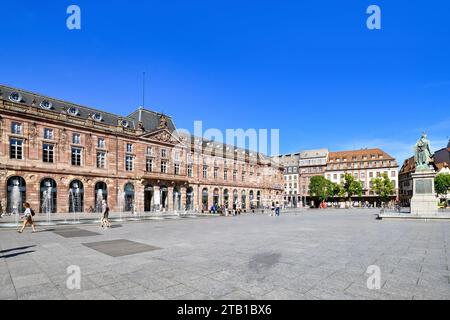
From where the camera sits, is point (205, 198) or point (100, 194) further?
point (205, 198)

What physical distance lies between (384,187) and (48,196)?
284 feet

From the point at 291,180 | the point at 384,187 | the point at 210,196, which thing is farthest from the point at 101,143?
the point at 384,187

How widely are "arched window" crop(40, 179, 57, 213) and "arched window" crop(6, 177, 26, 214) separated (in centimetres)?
217

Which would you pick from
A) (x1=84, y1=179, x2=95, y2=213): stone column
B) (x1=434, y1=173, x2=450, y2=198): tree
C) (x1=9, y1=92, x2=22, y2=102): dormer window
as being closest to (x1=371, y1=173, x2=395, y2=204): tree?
(x1=434, y1=173, x2=450, y2=198): tree

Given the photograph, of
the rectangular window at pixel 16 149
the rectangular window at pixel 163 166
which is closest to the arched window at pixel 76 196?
the rectangular window at pixel 16 149

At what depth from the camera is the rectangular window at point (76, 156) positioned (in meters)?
40.4

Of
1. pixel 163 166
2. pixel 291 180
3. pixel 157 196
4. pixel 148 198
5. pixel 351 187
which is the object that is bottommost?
pixel 351 187

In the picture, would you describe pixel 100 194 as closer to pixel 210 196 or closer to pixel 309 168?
pixel 210 196

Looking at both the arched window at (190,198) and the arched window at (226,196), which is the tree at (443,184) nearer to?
the arched window at (226,196)

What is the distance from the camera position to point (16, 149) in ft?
115

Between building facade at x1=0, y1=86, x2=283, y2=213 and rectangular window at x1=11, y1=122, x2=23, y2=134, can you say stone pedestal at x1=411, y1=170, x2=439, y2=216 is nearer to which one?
building facade at x1=0, y1=86, x2=283, y2=213

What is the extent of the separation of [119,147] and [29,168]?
13.6 meters

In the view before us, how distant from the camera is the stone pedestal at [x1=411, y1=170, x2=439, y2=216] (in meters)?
27.2
